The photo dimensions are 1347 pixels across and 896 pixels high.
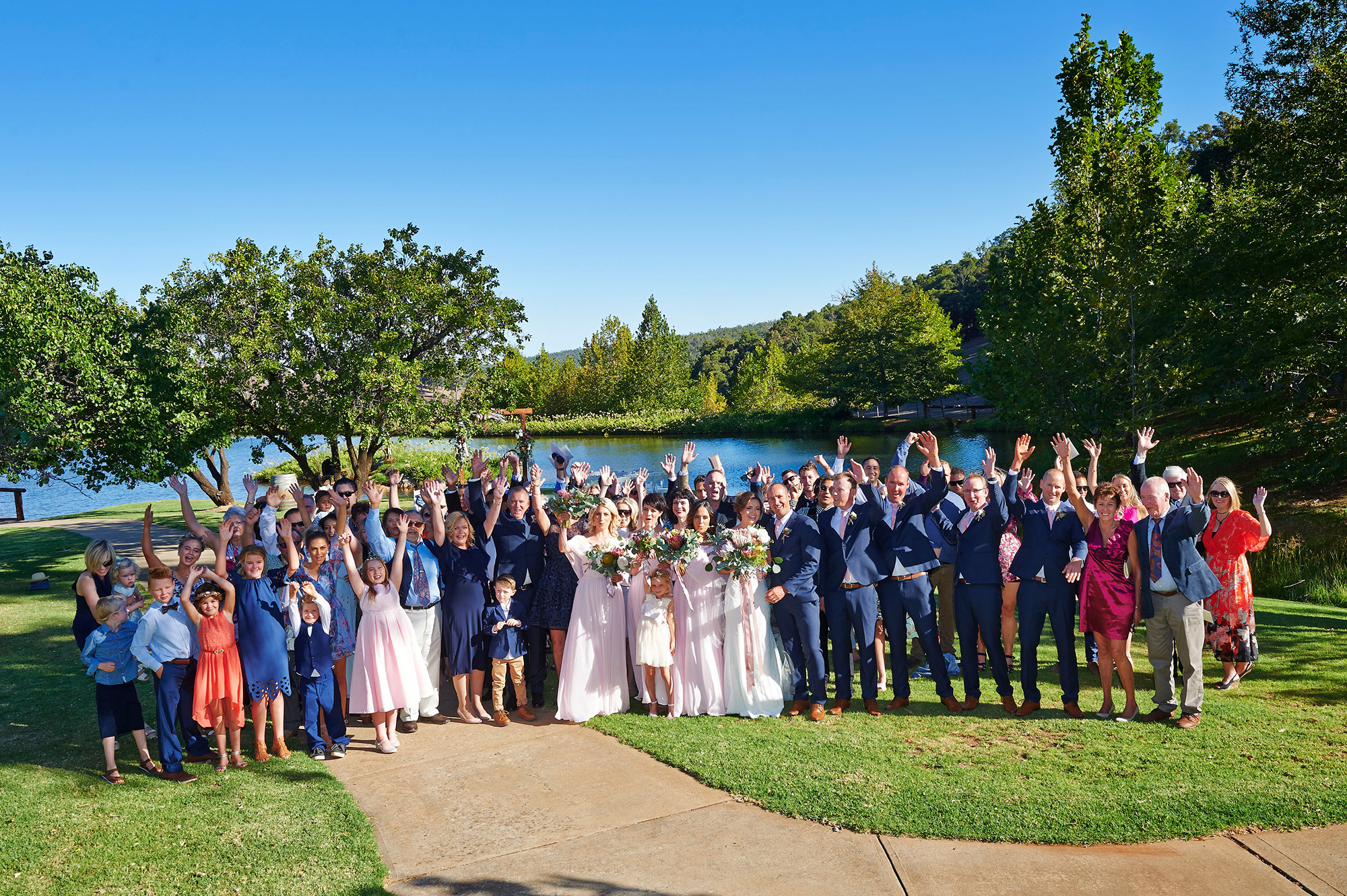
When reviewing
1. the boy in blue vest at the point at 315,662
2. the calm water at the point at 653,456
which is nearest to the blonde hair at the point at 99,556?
the boy in blue vest at the point at 315,662

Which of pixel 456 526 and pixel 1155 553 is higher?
pixel 456 526

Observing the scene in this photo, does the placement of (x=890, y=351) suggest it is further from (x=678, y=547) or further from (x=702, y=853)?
(x=702, y=853)

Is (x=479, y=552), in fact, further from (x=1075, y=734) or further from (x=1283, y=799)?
(x=1283, y=799)

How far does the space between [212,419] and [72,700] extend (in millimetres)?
9104

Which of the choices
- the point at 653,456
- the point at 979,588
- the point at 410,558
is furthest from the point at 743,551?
the point at 653,456

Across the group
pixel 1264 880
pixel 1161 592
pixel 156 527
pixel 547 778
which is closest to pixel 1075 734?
pixel 1161 592

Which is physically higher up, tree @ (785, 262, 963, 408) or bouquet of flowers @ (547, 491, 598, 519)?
tree @ (785, 262, 963, 408)

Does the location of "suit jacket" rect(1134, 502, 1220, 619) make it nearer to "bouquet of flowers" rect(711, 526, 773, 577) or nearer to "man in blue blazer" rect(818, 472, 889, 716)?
"man in blue blazer" rect(818, 472, 889, 716)

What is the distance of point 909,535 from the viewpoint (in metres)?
7.27

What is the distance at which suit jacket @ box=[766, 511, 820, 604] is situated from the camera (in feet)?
23.8

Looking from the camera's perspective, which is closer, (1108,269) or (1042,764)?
(1042,764)

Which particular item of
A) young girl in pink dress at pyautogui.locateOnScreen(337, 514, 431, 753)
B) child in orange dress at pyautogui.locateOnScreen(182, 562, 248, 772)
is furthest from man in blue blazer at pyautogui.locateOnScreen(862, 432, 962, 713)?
child in orange dress at pyautogui.locateOnScreen(182, 562, 248, 772)

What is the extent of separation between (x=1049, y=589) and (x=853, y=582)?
158 cm

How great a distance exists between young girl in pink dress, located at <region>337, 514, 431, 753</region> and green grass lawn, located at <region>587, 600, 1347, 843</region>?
166 cm
